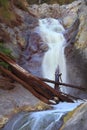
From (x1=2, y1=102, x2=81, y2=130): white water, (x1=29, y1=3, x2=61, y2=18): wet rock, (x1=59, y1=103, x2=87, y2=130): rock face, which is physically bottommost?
(x1=2, y1=102, x2=81, y2=130): white water

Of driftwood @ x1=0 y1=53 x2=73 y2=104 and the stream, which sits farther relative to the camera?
driftwood @ x1=0 y1=53 x2=73 y2=104

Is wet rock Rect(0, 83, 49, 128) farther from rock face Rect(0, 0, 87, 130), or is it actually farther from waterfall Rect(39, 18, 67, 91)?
waterfall Rect(39, 18, 67, 91)

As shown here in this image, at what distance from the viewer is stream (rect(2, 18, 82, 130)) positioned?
8430mm

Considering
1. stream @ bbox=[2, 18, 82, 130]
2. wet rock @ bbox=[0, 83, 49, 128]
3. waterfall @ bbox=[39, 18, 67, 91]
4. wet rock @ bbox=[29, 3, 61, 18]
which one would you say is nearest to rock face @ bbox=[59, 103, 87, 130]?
stream @ bbox=[2, 18, 82, 130]

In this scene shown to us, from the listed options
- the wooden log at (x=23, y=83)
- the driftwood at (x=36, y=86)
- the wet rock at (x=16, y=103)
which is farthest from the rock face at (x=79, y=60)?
the wet rock at (x=16, y=103)

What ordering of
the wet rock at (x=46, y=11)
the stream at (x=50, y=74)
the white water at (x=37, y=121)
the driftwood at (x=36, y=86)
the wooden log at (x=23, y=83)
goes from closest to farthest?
the white water at (x=37, y=121) < the stream at (x=50, y=74) < the wooden log at (x=23, y=83) < the driftwood at (x=36, y=86) < the wet rock at (x=46, y=11)

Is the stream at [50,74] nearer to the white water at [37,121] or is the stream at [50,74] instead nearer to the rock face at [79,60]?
the white water at [37,121]

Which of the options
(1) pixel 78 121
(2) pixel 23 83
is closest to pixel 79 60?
(2) pixel 23 83

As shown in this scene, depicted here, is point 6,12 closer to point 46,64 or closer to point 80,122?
point 46,64

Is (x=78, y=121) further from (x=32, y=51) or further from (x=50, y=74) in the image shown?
(x=32, y=51)

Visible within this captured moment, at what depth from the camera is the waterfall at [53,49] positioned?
54.1 ft

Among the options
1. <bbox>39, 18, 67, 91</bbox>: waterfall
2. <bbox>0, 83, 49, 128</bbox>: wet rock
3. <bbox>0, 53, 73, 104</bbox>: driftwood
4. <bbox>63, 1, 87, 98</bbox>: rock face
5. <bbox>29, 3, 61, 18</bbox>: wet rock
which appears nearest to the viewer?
<bbox>0, 83, 49, 128</bbox>: wet rock

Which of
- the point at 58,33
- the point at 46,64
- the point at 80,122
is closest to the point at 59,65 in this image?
the point at 46,64

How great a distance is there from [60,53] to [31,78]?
20.4 feet
